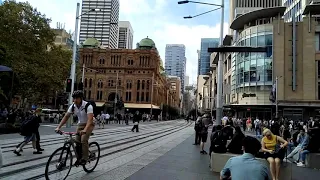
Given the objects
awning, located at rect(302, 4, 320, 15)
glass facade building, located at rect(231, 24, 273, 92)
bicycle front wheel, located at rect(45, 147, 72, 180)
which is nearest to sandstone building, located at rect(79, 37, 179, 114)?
glass facade building, located at rect(231, 24, 273, 92)

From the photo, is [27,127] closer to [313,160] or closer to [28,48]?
[313,160]

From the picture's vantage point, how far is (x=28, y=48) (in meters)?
39.7

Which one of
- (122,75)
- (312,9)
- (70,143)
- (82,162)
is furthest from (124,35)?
(70,143)

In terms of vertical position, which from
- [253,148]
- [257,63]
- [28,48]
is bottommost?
[253,148]

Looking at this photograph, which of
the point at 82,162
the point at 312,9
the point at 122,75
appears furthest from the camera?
the point at 122,75

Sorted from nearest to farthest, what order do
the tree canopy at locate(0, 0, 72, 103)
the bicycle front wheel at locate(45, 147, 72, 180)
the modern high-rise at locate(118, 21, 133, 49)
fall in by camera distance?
the bicycle front wheel at locate(45, 147, 72, 180)
the tree canopy at locate(0, 0, 72, 103)
the modern high-rise at locate(118, 21, 133, 49)

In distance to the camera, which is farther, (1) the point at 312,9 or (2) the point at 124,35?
(2) the point at 124,35

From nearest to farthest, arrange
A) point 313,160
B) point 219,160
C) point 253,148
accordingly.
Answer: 1. point 253,148
2. point 219,160
3. point 313,160

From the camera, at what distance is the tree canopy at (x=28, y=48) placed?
37.5m

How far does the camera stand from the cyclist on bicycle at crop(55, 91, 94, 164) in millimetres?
7500

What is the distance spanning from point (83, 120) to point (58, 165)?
50.0 inches

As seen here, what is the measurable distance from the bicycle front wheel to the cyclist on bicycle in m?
0.48

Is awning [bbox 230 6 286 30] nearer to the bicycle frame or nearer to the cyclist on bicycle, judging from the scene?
the cyclist on bicycle

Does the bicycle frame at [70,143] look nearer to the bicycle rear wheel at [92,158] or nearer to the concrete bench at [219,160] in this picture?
the bicycle rear wheel at [92,158]
